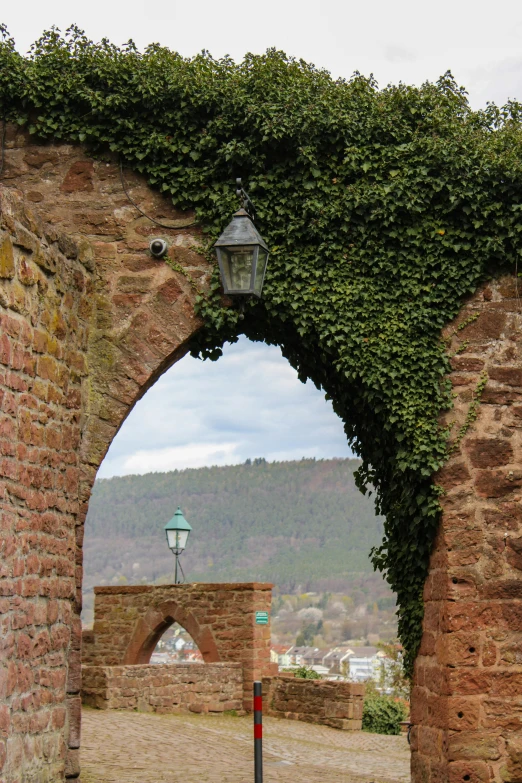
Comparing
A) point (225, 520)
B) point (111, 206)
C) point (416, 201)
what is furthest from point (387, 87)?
point (225, 520)

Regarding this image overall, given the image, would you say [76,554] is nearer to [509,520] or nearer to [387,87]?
[509,520]

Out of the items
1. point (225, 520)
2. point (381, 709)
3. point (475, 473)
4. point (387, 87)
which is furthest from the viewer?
point (225, 520)

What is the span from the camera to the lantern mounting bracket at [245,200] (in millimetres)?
6594

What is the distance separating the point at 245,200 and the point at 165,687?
868cm

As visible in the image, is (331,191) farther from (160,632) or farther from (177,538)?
(160,632)

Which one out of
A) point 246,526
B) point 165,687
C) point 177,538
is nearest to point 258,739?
point 165,687

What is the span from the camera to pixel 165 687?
1351 cm

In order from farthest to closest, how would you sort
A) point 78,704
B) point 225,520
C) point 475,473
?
point 225,520 < point 475,473 < point 78,704

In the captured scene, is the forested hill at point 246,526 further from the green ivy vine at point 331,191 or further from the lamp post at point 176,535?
the green ivy vine at point 331,191

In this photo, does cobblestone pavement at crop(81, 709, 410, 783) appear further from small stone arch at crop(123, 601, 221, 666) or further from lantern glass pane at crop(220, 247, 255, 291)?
lantern glass pane at crop(220, 247, 255, 291)

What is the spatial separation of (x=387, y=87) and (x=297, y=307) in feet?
5.76

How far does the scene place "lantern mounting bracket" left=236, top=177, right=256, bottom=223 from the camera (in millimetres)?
6594

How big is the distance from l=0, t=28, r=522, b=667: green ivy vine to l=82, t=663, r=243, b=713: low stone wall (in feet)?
23.4

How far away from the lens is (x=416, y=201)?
6863 millimetres
